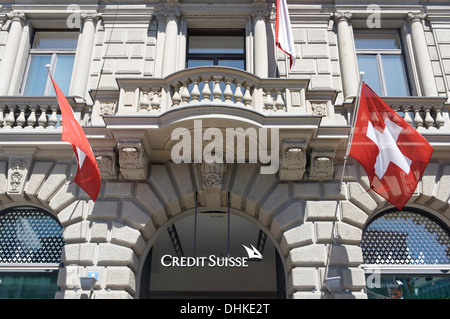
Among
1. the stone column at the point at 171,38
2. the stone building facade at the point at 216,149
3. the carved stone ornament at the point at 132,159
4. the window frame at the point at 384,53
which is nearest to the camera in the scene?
the stone building facade at the point at 216,149

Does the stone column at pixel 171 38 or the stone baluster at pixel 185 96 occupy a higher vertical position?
the stone column at pixel 171 38

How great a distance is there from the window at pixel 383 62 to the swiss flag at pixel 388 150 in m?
3.08

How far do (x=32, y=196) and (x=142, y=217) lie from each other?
2.57 metres

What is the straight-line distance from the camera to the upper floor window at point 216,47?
1229cm

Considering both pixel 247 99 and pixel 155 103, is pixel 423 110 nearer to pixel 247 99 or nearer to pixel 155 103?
pixel 247 99

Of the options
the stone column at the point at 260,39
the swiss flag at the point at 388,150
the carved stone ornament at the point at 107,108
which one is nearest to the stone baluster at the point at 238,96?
the stone column at the point at 260,39

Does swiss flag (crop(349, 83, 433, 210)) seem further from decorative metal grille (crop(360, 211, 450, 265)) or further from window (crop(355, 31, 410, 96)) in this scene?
window (crop(355, 31, 410, 96))

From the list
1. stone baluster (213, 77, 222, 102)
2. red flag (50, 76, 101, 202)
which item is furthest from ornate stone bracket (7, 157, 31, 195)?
stone baluster (213, 77, 222, 102)

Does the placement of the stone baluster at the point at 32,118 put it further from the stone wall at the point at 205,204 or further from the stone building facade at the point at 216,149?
the stone wall at the point at 205,204

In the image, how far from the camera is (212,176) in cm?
988

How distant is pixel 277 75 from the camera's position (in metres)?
11.4

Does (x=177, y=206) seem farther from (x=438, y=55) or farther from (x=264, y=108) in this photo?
(x=438, y=55)

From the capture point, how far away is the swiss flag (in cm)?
848
